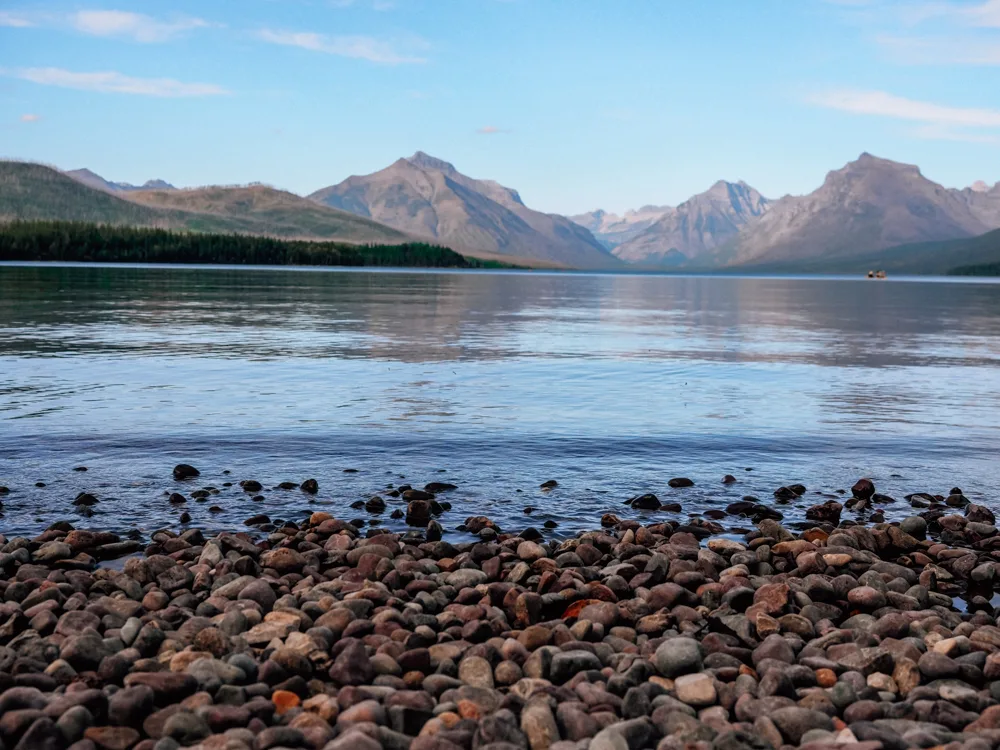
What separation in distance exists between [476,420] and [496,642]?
636 inches

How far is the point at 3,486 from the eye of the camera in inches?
741

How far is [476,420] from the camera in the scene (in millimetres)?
27281

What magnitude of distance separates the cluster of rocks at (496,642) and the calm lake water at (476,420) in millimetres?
2780

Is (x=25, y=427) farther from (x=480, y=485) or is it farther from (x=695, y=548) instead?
(x=695, y=548)

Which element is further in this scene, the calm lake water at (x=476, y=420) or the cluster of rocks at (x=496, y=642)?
the calm lake water at (x=476, y=420)

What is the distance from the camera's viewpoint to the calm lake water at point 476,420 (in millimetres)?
19281

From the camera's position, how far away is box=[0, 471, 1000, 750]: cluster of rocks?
916 cm

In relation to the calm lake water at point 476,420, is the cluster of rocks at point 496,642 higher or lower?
lower

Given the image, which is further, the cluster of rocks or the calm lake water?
the calm lake water

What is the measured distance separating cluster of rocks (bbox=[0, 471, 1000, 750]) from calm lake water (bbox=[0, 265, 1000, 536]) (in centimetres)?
278

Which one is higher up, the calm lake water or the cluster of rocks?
the calm lake water

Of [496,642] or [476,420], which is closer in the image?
[496,642]

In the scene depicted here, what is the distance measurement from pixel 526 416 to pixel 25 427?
1296cm

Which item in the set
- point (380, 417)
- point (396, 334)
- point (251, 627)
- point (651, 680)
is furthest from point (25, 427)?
point (396, 334)
